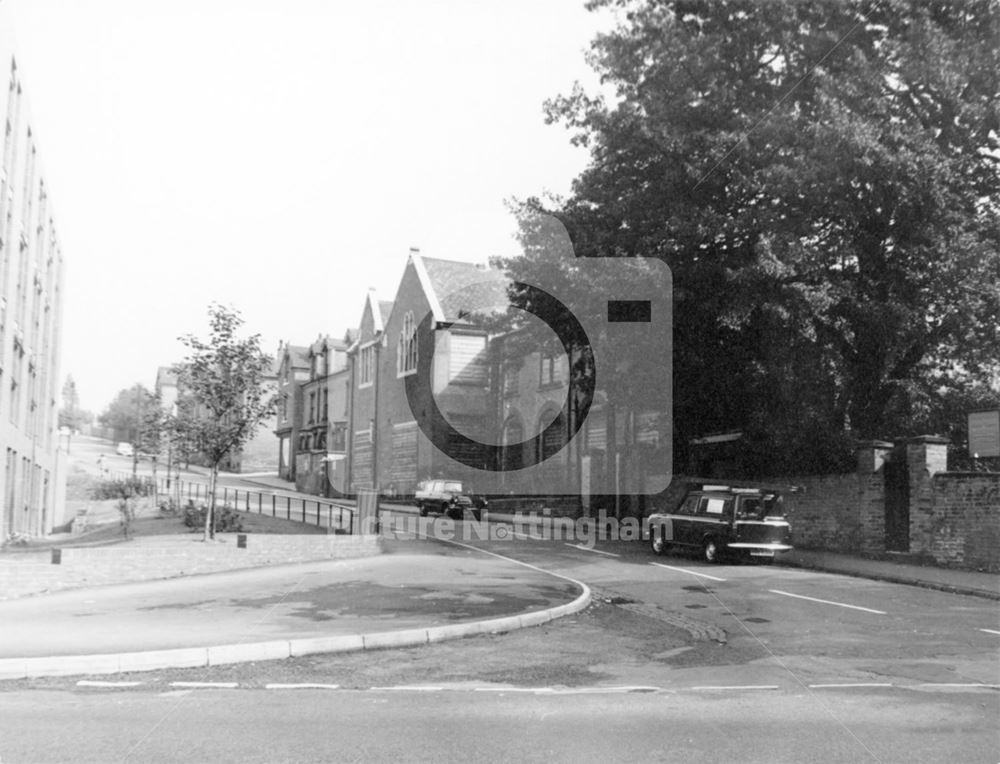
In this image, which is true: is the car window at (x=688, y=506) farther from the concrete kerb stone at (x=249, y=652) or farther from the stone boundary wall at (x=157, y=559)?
the concrete kerb stone at (x=249, y=652)

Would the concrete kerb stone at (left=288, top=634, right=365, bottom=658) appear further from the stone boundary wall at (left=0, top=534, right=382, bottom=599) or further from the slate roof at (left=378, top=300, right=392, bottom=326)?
the slate roof at (left=378, top=300, right=392, bottom=326)

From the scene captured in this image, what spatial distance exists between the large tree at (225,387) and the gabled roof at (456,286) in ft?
80.8

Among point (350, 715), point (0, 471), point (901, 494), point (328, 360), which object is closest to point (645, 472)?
point (901, 494)

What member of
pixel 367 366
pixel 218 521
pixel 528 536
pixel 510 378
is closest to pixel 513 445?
pixel 510 378

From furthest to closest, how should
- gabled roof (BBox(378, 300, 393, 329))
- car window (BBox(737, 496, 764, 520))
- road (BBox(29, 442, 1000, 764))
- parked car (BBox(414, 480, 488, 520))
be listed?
gabled roof (BBox(378, 300, 393, 329)) < parked car (BBox(414, 480, 488, 520)) < car window (BBox(737, 496, 764, 520)) < road (BBox(29, 442, 1000, 764))

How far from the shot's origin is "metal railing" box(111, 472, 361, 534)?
25906 millimetres

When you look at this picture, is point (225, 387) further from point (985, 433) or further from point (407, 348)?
point (407, 348)

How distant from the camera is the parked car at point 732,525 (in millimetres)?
20094

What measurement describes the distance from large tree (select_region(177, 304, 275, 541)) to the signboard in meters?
14.7

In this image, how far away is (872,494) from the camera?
73.3ft

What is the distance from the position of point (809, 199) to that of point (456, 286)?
26828 millimetres

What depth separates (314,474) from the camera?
5472 cm

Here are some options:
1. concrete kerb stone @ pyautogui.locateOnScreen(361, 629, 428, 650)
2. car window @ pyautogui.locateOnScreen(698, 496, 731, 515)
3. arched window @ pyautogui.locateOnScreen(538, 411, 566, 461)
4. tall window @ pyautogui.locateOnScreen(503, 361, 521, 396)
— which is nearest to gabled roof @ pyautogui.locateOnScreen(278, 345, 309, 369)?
→ tall window @ pyautogui.locateOnScreen(503, 361, 521, 396)

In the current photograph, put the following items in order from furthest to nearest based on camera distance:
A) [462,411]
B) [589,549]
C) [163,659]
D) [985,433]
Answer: [462,411] < [589,549] < [985,433] < [163,659]
